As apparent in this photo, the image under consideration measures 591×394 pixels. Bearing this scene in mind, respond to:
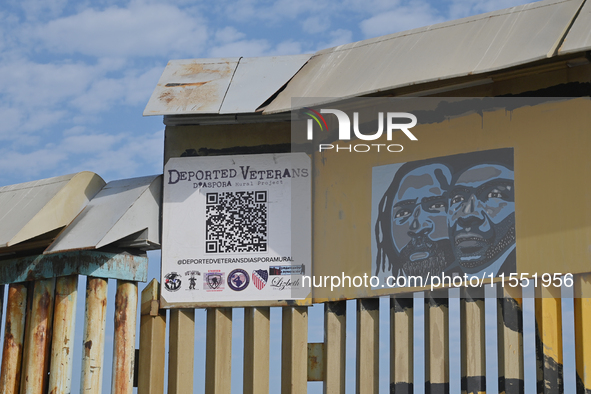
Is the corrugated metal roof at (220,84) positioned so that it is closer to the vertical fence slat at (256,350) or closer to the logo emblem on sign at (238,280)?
the logo emblem on sign at (238,280)

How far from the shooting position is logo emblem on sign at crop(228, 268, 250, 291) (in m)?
9.12


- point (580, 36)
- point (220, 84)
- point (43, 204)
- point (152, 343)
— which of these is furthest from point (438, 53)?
point (43, 204)

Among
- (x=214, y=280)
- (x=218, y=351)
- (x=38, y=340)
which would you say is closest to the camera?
(x=218, y=351)

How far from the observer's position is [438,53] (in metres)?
8.24

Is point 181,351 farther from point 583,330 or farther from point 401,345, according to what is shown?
point 583,330

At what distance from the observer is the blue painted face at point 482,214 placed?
796cm

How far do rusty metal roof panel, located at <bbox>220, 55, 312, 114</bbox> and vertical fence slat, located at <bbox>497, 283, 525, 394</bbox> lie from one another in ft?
12.0

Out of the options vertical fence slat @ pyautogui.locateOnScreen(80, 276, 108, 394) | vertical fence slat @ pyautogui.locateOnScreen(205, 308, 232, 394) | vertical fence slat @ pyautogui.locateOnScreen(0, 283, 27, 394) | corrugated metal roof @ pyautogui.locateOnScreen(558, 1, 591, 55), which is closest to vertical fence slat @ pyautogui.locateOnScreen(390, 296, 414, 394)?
vertical fence slat @ pyautogui.locateOnScreen(205, 308, 232, 394)

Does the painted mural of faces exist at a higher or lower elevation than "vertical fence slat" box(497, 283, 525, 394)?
higher

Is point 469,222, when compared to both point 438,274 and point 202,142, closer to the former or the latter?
point 438,274

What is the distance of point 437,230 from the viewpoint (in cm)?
835

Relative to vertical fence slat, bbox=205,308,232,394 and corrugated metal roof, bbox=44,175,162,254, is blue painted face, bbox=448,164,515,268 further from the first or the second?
corrugated metal roof, bbox=44,175,162,254

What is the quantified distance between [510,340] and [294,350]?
2.53 metres

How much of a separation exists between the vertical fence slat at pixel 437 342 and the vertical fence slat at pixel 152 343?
3.37 meters
